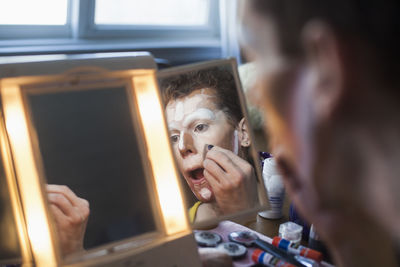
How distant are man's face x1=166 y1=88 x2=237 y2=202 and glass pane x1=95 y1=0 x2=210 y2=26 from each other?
1759 millimetres

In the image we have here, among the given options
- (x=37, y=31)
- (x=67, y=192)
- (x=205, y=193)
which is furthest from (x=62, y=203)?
(x=37, y=31)

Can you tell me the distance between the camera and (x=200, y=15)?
3141mm

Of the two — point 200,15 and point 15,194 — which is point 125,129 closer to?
point 15,194

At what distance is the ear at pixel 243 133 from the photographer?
90 centimetres

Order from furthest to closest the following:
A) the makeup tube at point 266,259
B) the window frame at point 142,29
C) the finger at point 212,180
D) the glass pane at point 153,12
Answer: the glass pane at point 153,12 → the window frame at point 142,29 → the finger at point 212,180 → the makeup tube at point 266,259

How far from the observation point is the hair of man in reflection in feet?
2.84

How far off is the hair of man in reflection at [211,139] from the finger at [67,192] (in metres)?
0.23

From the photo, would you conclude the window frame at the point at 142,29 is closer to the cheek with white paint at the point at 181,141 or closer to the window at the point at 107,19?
the window at the point at 107,19

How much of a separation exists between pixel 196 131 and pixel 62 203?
13.8 inches

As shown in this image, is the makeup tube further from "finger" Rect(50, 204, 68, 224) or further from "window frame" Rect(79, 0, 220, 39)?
"window frame" Rect(79, 0, 220, 39)

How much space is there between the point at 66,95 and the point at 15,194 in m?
0.18

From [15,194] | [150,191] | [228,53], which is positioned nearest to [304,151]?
[150,191]

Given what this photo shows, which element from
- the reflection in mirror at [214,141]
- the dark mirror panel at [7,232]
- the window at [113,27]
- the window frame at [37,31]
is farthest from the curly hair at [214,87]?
the window frame at [37,31]

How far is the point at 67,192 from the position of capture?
28.4 inches
